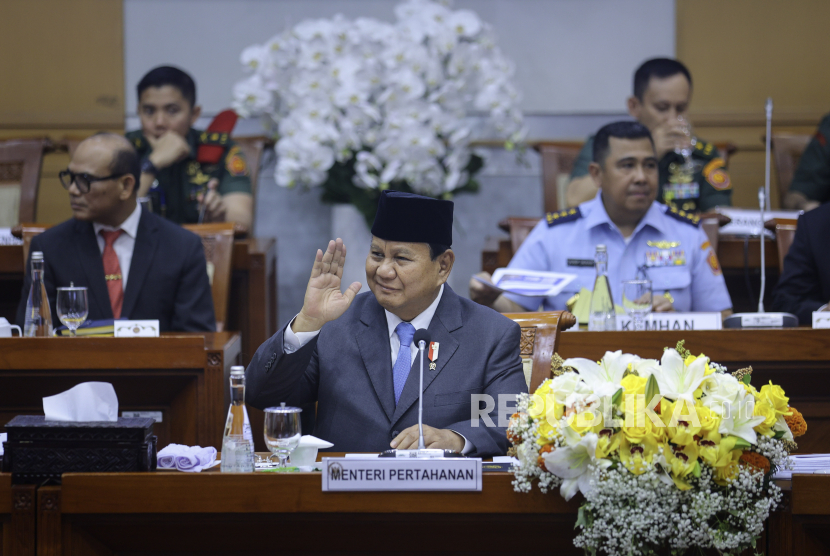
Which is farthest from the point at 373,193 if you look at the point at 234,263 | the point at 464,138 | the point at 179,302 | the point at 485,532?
the point at 485,532

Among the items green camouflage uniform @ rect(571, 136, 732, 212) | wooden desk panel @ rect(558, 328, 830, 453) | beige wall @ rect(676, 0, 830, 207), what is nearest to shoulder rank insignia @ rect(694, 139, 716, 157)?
green camouflage uniform @ rect(571, 136, 732, 212)

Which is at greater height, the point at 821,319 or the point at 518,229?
the point at 518,229

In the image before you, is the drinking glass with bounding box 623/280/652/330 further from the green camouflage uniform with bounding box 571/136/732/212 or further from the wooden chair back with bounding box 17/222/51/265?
the wooden chair back with bounding box 17/222/51/265

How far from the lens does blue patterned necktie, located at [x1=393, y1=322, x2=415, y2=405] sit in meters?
2.30

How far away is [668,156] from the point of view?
435cm

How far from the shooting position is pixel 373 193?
14.3ft

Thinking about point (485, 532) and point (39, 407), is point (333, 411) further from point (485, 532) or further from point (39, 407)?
point (39, 407)

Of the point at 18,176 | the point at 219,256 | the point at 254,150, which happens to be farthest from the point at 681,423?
the point at 18,176

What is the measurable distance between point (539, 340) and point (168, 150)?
92.0 inches

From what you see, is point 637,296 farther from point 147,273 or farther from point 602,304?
point 147,273

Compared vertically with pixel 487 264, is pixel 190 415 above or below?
below

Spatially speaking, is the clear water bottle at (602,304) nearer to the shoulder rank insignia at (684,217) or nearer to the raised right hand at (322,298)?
the shoulder rank insignia at (684,217)

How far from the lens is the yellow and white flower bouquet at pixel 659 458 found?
5.25ft

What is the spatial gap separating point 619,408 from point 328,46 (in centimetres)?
311
